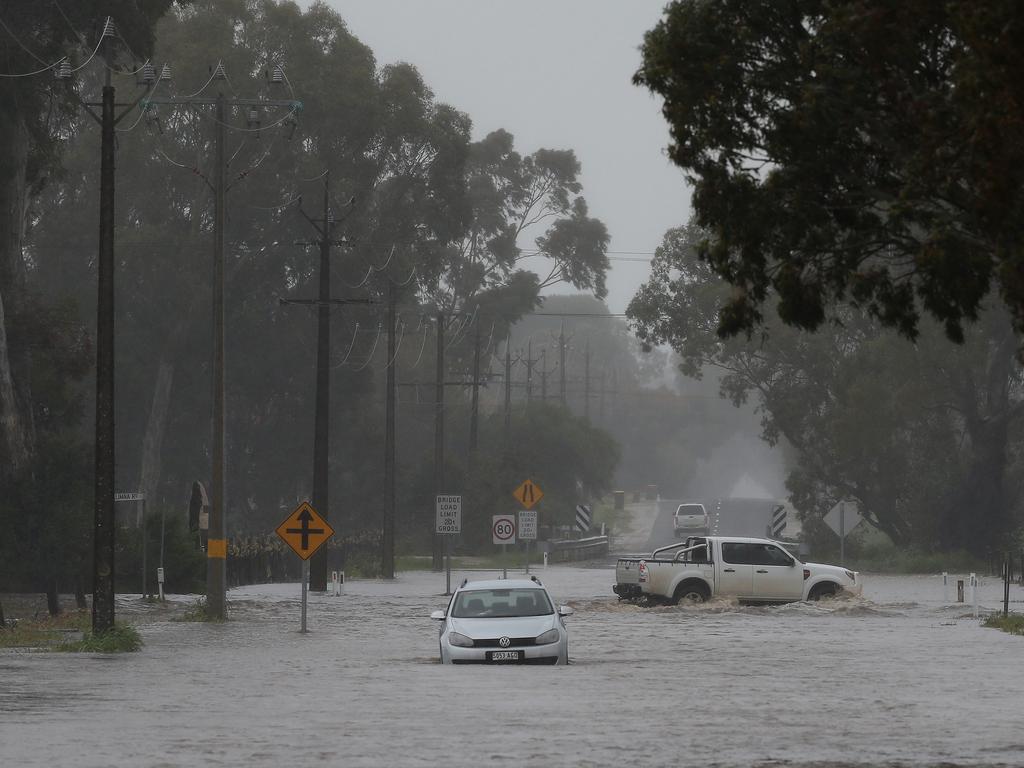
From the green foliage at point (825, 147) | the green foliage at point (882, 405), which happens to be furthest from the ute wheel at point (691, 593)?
the green foliage at point (882, 405)

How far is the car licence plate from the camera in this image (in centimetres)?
2395

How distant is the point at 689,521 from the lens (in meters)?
93.2

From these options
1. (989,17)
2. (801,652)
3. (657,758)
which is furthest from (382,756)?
(801,652)

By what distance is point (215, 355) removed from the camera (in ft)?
113

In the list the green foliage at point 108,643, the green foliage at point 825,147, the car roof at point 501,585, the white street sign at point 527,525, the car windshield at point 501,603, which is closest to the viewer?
the green foliage at point 825,147

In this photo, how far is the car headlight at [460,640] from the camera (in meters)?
24.2

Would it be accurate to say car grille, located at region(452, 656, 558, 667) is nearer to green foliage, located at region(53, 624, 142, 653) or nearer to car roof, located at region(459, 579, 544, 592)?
car roof, located at region(459, 579, 544, 592)

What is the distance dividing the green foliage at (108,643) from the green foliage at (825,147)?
45.1ft

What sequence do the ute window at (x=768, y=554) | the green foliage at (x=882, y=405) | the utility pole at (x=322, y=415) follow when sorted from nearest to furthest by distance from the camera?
the ute window at (x=768, y=554)
the utility pole at (x=322, y=415)
the green foliage at (x=882, y=405)

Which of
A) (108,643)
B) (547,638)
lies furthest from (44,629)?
(547,638)

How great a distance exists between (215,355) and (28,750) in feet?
68.8

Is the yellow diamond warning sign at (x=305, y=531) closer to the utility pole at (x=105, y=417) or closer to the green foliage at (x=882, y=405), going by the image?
the utility pole at (x=105, y=417)

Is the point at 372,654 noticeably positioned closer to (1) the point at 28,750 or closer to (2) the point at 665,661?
(2) the point at 665,661

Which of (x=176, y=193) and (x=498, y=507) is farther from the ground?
(x=176, y=193)
